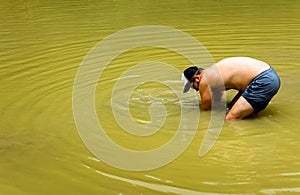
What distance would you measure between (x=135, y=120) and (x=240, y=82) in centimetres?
125

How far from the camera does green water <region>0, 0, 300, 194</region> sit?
4152 mm

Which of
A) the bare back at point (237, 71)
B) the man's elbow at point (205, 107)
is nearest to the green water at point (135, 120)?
the man's elbow at point (205, 107)

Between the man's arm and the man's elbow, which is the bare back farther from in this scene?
the man's elbow

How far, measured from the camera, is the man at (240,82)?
554 centimetres

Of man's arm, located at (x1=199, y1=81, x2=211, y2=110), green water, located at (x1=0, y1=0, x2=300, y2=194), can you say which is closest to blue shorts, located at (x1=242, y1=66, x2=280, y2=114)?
green water, located at (x1=0, y1=0, x2=300, y2=194)

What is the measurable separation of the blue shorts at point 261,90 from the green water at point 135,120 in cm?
19

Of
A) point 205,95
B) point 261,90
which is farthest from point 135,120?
point 261,90

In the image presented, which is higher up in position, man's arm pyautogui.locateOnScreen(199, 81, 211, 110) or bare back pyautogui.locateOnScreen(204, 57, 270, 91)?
bare back pyautogui.locateOnScreen(204, 57, 270, 91)

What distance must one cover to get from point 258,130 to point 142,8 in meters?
12.4

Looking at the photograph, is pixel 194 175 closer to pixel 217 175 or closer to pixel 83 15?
pixel 217 175

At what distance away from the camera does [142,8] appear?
17062 mm

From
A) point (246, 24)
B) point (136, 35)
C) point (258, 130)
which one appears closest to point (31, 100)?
point (258, 130)

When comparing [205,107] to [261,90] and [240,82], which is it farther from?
[261,90]

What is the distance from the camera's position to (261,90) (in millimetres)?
5535
